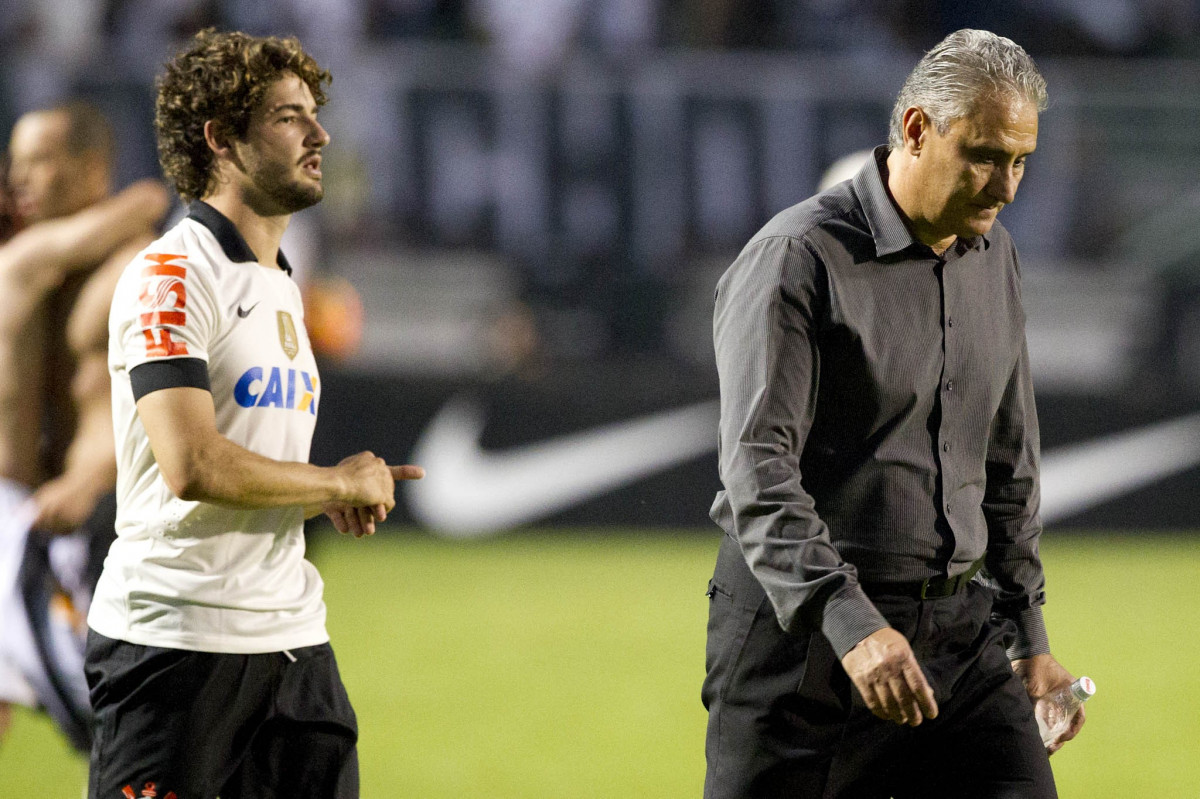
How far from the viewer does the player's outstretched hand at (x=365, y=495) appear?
110 inches

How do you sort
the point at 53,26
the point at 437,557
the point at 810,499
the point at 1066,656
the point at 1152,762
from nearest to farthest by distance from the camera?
the point at 810,499, the point at 1152,762, the point at 1066,656, the point at 437,557, the point at 53,26

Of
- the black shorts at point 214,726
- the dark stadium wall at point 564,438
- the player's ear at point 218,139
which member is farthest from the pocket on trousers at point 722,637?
the dark stadium wall at point 564,438

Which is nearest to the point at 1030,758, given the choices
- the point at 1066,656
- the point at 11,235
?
the point at 11,235

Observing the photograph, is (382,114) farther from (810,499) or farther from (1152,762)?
(810,499)

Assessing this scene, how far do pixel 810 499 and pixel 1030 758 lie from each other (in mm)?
684

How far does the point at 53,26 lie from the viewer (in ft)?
41.1

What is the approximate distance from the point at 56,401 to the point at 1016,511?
3.10 meters

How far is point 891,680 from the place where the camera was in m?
2.41

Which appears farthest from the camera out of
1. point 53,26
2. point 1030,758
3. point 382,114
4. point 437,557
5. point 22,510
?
point 53,26

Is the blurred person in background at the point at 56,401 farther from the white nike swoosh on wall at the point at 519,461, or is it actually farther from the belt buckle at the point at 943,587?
the white nike swoosh on wall at the point at 519,461

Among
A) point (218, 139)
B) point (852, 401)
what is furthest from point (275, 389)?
point (852, 401)

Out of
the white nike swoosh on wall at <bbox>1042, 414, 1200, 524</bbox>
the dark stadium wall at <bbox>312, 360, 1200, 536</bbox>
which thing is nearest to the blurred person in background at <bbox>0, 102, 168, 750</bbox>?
the dark stadium wall at <bbox>312, 360, 1200, 536</bbox>

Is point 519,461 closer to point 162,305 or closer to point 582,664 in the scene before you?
point 582,664

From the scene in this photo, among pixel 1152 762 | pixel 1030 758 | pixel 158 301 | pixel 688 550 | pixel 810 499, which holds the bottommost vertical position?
pixel 688 550
